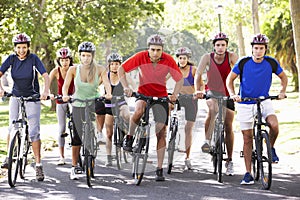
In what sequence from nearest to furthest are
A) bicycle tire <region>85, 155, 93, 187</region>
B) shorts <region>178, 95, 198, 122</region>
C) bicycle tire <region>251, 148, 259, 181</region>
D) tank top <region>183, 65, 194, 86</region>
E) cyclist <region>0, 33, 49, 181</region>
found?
1. bicycle tire <region>85, 155, 93, 187</region>
2. bicycle tire <region>251, 148, 259, 181</region>
3. cyclist <region>0, 33, 49, 181</region>
4. shorts <region>178, 95, 198, 122</region>
5. tank top <region>183, 65, 194, 86</region>

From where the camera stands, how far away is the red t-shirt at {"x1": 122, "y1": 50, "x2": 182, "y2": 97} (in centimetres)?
989

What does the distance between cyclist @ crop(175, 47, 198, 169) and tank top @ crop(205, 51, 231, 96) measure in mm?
888

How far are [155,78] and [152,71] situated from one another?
13cm

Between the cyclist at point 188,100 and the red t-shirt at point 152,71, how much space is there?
52.2 inches

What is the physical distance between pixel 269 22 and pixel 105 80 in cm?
2857

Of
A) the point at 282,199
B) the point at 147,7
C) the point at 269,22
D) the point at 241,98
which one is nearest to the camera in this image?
the point at 282,199

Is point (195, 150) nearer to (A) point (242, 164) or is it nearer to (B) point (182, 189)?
(A) point (242, 164)

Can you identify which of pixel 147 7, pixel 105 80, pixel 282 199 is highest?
pixel 147 7

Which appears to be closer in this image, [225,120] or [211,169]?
[225,120]

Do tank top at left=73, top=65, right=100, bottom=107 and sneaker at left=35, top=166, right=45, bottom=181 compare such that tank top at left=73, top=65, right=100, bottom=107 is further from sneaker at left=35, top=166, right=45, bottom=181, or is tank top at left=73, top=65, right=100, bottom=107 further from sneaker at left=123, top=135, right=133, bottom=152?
sneaker at left=35, top=166, right=45, bottom=181

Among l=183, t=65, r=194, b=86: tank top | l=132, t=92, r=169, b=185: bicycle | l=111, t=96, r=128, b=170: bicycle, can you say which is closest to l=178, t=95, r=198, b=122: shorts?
l=183, t=65, r=194, b=86: tank top

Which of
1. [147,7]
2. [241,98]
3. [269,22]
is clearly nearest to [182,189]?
[241,98]

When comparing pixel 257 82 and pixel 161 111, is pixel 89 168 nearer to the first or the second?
pixel 161 111

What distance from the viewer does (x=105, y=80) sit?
10.1m
